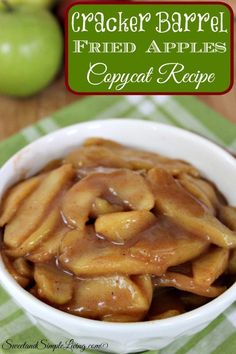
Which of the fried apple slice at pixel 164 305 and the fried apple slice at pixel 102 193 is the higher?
the fried apple slice at pixel 102 193

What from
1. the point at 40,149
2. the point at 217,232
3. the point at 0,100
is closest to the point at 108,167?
the point at 40,149

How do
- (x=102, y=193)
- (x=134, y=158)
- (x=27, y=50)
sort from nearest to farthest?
(x=102, y=193), (x=134, y=158), (x=27, y=50)

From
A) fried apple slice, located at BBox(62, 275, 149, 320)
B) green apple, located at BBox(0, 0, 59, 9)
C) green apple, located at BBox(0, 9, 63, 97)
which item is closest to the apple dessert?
fried apple slice, located at BBox(62, 275, 149, 320)

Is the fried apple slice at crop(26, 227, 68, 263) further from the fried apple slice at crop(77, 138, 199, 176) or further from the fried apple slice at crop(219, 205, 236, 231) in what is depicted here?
the fried apple slice at crop(219, 205, 236, 231)

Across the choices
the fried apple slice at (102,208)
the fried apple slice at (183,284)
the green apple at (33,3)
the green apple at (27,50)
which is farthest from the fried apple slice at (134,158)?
the green apple at (33,3)

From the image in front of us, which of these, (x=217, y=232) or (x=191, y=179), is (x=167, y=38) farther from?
(x=217, y=232)

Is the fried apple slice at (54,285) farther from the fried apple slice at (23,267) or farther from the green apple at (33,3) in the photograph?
the green apple at (33,3)

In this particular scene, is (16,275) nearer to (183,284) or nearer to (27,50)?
(183,284)

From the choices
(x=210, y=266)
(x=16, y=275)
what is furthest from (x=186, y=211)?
(x=16, y=275)
